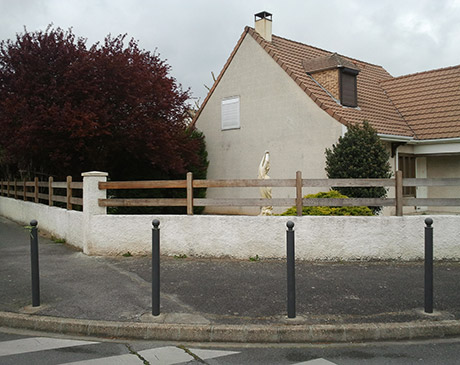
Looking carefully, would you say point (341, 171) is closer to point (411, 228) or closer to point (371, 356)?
point (411, 228)

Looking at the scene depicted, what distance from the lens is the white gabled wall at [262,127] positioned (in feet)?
49.5

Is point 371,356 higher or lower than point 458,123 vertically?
lower

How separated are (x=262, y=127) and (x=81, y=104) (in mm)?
7076

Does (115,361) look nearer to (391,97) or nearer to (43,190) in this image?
(43,190)

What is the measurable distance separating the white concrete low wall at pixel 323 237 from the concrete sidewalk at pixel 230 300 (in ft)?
0.72

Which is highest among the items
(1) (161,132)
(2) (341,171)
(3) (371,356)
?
(1) (161,132)

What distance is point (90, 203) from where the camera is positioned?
8.94 m

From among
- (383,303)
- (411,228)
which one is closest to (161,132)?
(411,228)

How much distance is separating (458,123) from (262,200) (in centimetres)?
1066

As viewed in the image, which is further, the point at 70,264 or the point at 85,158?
the point at 85,158

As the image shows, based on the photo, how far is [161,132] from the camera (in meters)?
13.4

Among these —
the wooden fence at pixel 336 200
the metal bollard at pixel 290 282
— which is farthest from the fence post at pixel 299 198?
the metal bollard at pixel 290 282

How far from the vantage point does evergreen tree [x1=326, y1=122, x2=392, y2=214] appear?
12.8 metres

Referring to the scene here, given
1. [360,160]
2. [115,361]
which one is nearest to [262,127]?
[360,160]
